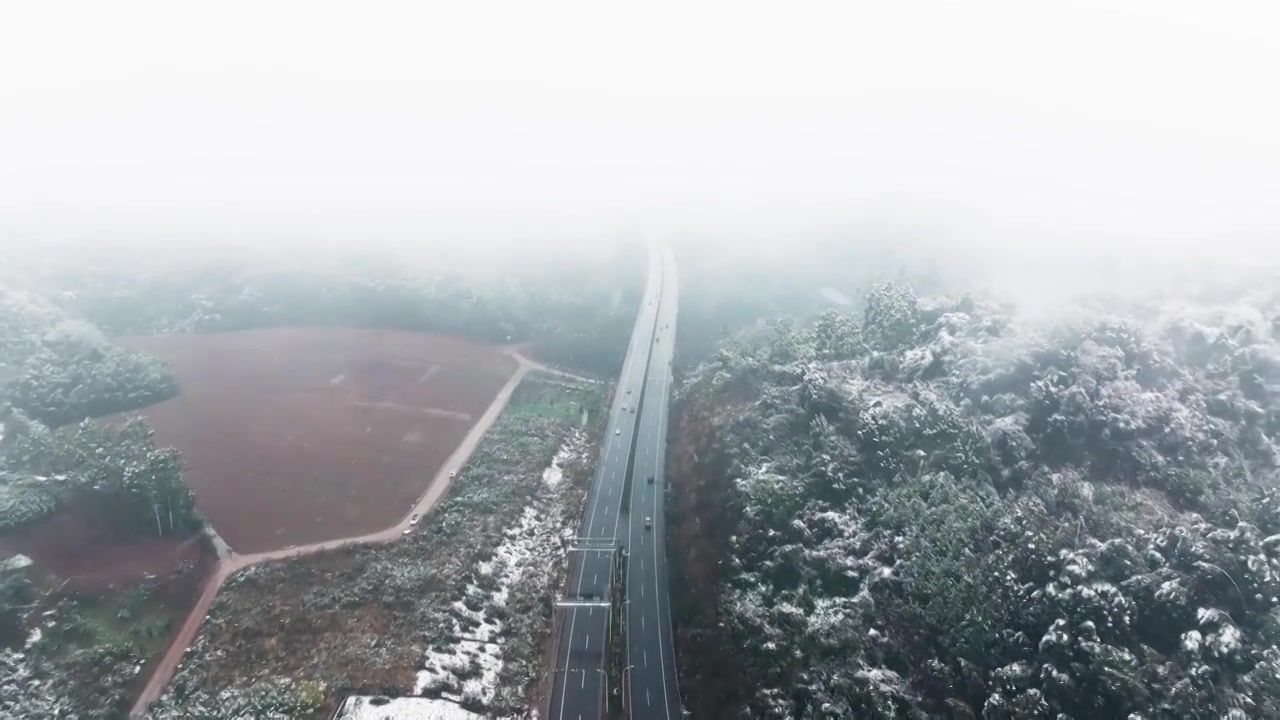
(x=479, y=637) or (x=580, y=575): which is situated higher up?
(x=580, y=575)

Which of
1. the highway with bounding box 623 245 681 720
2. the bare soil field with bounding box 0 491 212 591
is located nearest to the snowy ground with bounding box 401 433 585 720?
the highway with bounding box 623 245 681 720

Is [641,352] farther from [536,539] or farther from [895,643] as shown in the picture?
[895,643]

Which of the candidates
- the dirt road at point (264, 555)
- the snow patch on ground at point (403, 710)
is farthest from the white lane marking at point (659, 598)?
the dirt road at point (264, 555)

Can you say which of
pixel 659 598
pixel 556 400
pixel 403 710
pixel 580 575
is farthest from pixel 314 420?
pixel 659 598

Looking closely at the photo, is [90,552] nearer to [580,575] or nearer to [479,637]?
[479,637]

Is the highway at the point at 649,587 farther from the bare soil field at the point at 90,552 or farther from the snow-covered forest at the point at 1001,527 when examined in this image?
the bare soil field at the point at 90,552

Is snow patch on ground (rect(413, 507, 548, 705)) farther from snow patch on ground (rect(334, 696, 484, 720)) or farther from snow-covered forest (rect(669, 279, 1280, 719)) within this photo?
snow-covered forest (rect(669, 279, 1280, 719))

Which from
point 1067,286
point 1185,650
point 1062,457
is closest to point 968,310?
point 1067,286

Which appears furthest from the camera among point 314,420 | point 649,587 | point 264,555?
point 314,420
